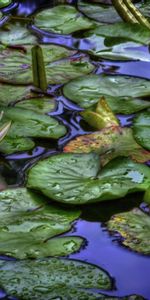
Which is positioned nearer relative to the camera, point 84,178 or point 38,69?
point 84,178

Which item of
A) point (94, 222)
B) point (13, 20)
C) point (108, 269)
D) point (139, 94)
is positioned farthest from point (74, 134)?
point (13, 20)

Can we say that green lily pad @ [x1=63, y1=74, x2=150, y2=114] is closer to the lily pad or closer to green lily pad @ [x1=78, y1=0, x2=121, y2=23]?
green lily pad @ [x1=78, y1=0, x2=121, y2=23]

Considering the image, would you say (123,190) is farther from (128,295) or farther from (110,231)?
(128,295)

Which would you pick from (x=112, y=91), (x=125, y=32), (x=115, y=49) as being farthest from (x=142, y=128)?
(x=125, y=32)

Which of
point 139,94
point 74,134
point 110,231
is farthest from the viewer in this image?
point 139,94

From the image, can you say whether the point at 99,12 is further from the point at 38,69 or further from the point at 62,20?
the point at 38,69

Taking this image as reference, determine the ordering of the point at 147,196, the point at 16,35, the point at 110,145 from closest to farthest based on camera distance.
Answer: the point at 147,196
the point at 110,145
the point at 16,35
